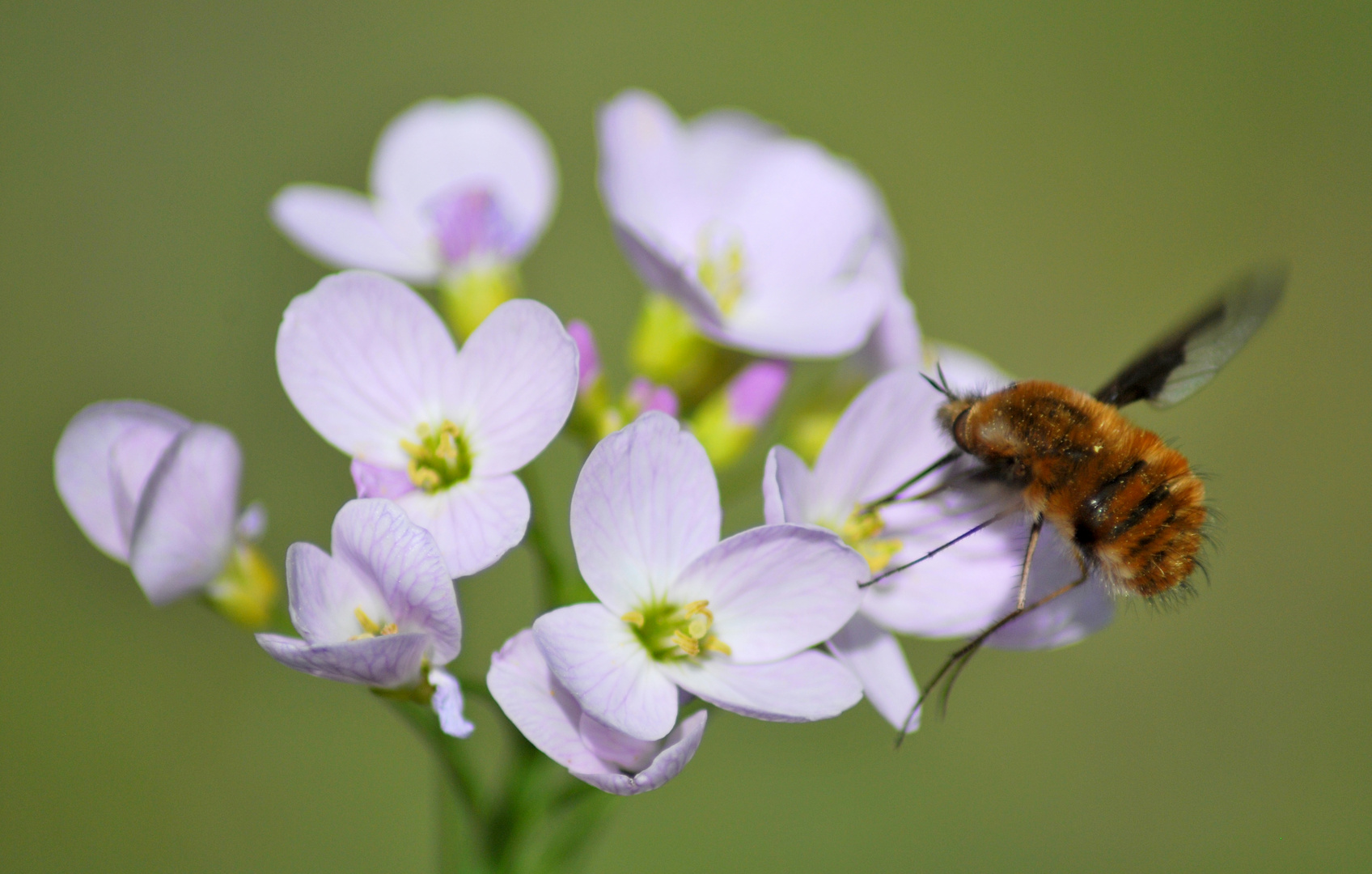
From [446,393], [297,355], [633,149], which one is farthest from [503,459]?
[633,149]

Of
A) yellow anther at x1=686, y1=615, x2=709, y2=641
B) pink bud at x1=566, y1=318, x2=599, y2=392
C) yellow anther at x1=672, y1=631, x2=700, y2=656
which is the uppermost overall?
pink bud at x1=566, y1=318, x2=599, y2=392

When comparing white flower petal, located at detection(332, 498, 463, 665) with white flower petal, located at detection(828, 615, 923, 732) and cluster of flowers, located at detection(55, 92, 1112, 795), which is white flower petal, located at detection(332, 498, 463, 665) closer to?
cluster of flowers, located at detection(55, 92, 1112, 795)

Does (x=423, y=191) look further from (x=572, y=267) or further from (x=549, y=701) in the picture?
(x=572, y=267)

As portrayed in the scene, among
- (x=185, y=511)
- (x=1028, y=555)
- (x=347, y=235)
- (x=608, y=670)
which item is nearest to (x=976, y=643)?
Result: (x=1028, y=555)

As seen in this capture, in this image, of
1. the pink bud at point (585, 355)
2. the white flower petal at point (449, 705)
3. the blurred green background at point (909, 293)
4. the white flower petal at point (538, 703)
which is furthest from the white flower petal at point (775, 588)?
the blurred green background at point (909, 293)

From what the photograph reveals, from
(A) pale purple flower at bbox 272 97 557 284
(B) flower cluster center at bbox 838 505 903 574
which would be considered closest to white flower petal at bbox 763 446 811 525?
(B) flower cluster center at bbox 838 505 903 574

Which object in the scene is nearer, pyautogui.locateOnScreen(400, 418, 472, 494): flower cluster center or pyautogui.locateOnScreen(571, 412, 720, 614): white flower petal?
pyautogui.locateOnScreen(571, 412, 720, 614): white flower petal
